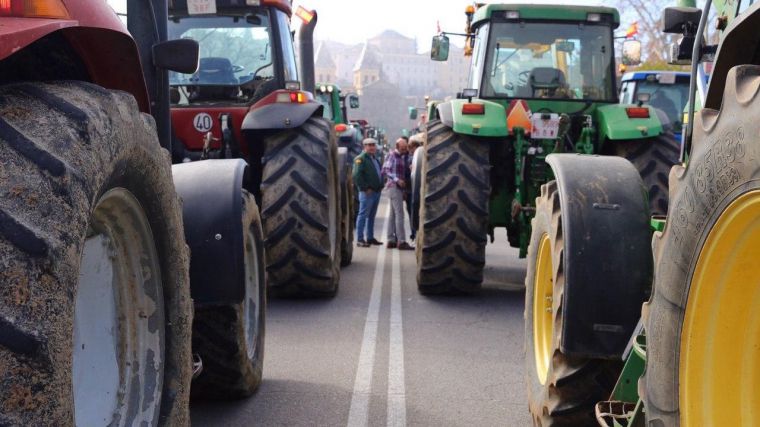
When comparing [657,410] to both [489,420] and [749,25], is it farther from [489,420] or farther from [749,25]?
[489,420]

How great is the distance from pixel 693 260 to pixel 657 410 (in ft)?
1.57

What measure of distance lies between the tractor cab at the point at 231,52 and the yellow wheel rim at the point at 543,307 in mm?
4120

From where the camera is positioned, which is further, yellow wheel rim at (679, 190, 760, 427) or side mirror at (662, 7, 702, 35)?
side mirror at (662, 7, 702, 35)

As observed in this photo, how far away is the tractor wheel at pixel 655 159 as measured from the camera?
7867 millimetres

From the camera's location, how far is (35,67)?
2477 mm

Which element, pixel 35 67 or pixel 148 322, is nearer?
pixel 35 67

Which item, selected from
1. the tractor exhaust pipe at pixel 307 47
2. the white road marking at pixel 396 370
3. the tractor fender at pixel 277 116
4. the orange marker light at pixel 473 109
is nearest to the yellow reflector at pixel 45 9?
the white road marking at pixel 396 370

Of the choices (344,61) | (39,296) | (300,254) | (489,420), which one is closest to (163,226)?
(39,296)

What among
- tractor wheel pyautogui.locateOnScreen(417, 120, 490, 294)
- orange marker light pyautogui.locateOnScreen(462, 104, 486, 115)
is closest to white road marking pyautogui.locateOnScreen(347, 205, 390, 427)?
tractor wheel pyautogui.locateOnScreen(417, 120, 490, 294)

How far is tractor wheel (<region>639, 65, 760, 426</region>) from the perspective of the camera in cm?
218

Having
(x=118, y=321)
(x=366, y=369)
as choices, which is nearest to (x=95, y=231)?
(x=118, y=321)

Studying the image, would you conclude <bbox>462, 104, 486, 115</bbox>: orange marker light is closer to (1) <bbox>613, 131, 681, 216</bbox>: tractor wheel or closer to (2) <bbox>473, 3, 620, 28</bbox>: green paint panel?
(2) <bbox>473, 3, 620, 28</bbox>: green paint panel

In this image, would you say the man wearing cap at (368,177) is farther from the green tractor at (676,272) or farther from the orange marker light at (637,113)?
the green tractor at (676,272)

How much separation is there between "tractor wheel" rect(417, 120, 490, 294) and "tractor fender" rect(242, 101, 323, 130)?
3.88ft
